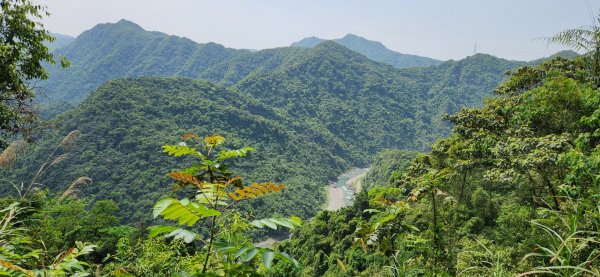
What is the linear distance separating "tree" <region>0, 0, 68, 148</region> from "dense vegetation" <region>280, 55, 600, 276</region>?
250 inches

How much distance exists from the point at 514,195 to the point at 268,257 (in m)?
19.0

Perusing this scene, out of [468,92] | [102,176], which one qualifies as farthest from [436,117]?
Answer: [102,176]

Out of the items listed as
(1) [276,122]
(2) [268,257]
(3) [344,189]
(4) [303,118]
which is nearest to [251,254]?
(2) [268,257]

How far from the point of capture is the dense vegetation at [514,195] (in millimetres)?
2685

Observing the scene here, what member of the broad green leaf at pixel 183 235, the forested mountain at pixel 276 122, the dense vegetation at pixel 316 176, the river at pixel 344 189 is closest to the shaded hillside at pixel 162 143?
the forested mountain at pixel 276 122

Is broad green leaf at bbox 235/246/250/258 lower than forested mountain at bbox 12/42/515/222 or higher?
higher

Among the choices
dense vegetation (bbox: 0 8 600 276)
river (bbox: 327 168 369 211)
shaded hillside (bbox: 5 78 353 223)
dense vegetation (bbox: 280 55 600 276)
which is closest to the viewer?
dense vegetation (bbox: 0 8 600 276)

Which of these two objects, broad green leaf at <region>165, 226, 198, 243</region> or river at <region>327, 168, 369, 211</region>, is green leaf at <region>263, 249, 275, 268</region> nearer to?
broad green leaf at <region>165, 226, 198, 243</region>

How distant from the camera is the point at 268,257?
1.28 metres

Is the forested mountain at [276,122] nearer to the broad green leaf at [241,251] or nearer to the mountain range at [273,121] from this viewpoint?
the mountain range at [273,121]

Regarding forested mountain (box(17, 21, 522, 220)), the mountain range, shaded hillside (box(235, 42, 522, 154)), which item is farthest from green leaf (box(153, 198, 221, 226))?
shaded hillside (box(235, 42, 522, 154))

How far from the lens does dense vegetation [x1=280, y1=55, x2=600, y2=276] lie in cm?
268

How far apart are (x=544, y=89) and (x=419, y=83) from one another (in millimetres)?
199256

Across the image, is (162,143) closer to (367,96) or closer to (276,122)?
(276,122)
